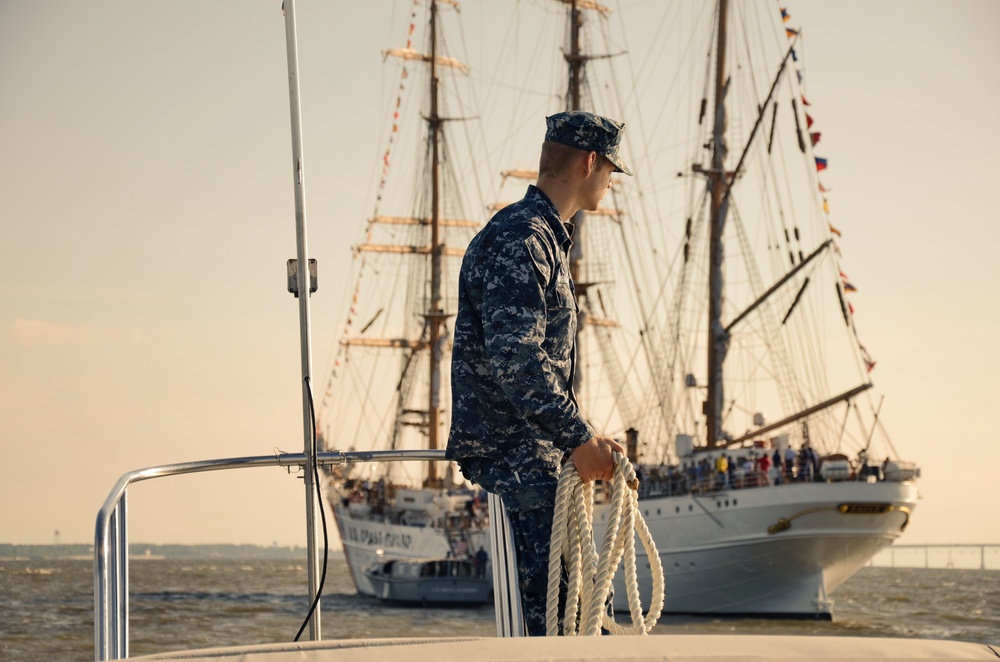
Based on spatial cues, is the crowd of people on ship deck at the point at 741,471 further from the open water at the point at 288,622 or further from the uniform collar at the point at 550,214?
the uniform collar at the point at 550,214

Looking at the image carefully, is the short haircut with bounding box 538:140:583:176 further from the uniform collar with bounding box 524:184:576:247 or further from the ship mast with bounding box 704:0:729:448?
the ship mast with bounding box 704:0:729:448

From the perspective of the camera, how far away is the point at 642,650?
1911 mm

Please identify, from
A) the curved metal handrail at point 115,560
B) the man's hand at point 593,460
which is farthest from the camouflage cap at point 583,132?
the curved metal handrail at point 115,560

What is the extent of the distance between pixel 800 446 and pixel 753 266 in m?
6.78

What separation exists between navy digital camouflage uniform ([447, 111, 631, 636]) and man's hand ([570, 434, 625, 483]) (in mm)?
26

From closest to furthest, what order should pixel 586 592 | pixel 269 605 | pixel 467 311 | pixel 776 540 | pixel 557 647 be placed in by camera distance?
pixel 557 647 → pixel 586 592 → pixel 467 311 → pixel 776 540 → pixel 269 605

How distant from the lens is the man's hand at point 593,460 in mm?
3451

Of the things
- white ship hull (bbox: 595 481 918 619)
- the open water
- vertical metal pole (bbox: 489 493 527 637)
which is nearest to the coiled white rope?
vertical metal pole (bbox: 489 493 527 637)

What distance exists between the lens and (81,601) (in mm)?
62625

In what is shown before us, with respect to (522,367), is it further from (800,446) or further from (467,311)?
(800,446)

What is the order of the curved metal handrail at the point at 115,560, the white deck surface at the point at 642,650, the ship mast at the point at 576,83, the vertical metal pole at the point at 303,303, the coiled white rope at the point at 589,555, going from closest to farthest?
the white deck surface at the point at 642,650, the curved metal handrail at the point at 115,560, the coiled white rope at the point at 589,555, the vertical metal pole at the point at 303,303, the ship mast at the point at 576,83

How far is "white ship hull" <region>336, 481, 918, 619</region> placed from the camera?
3706 centimetres

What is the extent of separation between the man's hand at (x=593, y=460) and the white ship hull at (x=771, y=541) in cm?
3475

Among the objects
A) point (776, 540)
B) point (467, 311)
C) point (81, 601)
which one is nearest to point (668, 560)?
point (776, 540)
